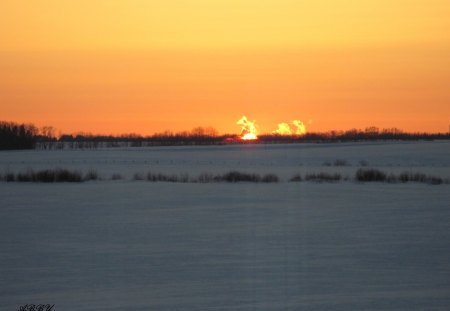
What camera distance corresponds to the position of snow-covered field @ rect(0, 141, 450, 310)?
8.12 metres

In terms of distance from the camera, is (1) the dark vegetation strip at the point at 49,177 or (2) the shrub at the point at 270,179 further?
(1) the dark vegetation strip at the point at 49,177

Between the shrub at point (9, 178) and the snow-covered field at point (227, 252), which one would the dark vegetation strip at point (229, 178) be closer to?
the shrub at point (9, 178)

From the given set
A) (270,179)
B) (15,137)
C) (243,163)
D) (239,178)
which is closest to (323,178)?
(270,179)

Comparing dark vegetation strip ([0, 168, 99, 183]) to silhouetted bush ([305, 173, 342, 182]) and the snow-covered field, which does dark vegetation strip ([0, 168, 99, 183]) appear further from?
silhouetted bush ([305, 173, 342, 182])

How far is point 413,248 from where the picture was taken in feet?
37.0

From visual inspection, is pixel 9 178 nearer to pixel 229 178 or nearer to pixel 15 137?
pixel 229 178

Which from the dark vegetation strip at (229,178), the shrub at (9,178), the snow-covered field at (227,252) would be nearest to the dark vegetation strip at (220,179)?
the dark vegetation strip at (229,178)

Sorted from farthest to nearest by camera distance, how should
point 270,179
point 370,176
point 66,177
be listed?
point 66,177 → point 270,179 → point 370,176

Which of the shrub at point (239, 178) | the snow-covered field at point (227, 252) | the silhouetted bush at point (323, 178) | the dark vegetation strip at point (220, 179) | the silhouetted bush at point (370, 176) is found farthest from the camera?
the shrub at point (239, 178)

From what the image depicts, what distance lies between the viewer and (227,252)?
36.4 feet

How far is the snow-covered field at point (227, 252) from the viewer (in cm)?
812

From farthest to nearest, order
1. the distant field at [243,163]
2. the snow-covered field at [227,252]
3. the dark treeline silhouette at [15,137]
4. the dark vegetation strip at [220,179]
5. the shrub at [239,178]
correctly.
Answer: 1. the dark treeline silhouette at [15,137]
2. the distant field at [243,163]
3. the shrub at [239,178]
4. the dark vegetation strip at [220,179]
5. the snow-covered field at [227,252]

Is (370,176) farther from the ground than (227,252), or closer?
farther from the ground

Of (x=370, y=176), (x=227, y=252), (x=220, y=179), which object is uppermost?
(x=370, y=176)
